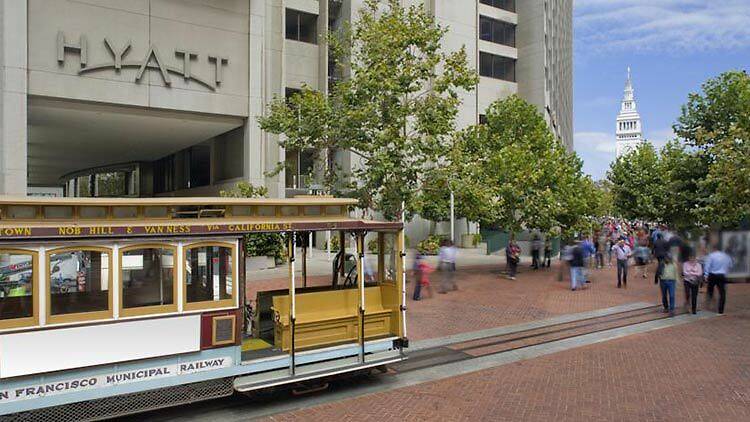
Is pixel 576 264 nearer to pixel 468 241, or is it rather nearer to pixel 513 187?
pixel 513 187

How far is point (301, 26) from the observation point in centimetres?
3528

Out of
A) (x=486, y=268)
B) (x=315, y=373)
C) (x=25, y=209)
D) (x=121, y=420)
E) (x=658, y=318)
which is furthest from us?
(x=486, y=268)

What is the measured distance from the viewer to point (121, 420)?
6848 millimetres

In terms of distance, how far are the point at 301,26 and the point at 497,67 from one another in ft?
59.5

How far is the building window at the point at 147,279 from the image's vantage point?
6461 millimetres

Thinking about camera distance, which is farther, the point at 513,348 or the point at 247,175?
the point at 247,175

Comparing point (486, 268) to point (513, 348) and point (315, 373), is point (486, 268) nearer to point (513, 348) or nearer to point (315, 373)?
point (513, 348)

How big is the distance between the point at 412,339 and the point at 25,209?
297 inches

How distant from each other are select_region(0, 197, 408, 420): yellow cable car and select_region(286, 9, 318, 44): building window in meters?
29.1

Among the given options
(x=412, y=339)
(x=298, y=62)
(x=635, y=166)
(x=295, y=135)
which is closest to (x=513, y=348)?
(x=412, y=339)

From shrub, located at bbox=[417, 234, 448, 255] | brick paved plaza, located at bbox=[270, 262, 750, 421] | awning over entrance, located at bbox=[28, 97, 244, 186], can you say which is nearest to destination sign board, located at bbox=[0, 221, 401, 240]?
brick paved plaza, located at bbox=[270, 262, 750, 421]

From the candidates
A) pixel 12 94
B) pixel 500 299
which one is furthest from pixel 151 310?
pixel 12 94

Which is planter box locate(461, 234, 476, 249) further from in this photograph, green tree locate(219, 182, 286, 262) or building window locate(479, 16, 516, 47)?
green tree locate(219, 182, 286, 262)

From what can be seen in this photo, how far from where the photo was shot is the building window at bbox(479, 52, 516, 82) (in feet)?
144
